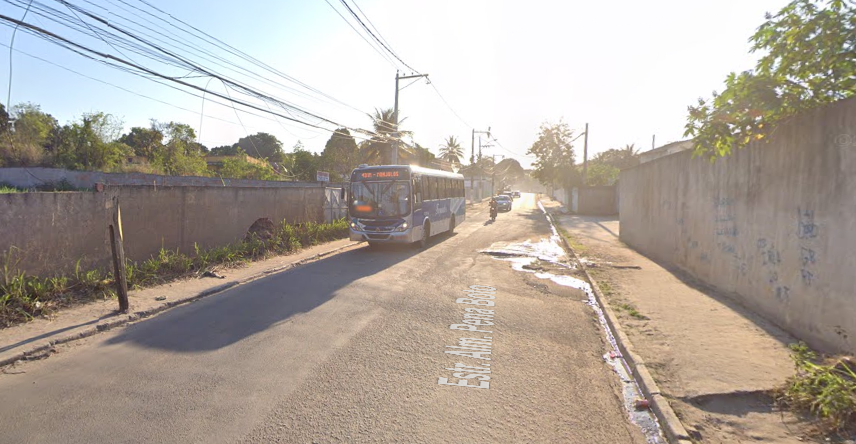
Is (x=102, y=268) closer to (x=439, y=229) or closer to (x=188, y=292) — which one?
(x=188, y=292)

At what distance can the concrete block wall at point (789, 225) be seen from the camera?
493 centimetres

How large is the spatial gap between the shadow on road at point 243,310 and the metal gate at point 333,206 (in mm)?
6860

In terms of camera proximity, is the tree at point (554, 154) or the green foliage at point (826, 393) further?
the tree at point (554, 154)

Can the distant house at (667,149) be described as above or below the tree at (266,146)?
below

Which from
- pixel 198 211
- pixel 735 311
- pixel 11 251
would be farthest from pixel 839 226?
pixel 198 211

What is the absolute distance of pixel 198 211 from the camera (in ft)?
36.5

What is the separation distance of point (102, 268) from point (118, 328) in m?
2.97

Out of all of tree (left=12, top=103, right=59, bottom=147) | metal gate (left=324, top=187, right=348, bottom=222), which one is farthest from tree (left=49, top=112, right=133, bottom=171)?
metal gate (left=324, top=187, right=348, bottom=222)

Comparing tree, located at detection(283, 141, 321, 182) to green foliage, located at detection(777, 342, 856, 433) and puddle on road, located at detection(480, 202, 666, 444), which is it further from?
green foliage, located at detection(777, 342, 856, 433)

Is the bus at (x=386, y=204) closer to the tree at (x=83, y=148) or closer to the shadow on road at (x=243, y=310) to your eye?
the shadow on road at (x=243, y=310)

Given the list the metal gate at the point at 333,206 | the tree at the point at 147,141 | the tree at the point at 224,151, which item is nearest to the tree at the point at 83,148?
the tree at the point at 147,141

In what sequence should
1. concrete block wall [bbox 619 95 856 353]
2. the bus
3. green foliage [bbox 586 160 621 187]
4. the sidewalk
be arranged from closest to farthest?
the sidewalk, concrete block wall [bbox 619 95 856 353], the bus, green foliage [bbox 586 160 621 187]

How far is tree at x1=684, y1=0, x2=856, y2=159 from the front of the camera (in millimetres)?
5051

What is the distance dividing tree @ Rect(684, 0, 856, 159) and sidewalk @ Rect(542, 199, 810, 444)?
2.69 metres
